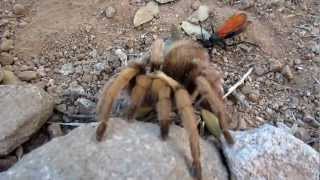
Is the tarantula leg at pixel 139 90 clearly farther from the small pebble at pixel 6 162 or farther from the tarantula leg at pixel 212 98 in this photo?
the small pebble at pixel 6 162

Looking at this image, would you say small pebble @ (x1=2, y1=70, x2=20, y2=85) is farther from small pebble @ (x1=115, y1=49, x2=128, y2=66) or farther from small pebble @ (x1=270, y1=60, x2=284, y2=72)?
small pebble @ (x1=270, y1=60, x2=284, y2=72)

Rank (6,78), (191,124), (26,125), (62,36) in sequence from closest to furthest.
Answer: (191,124) → (26,125) → (6,78) → (62,36)

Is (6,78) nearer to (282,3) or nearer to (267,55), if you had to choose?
(267,55)

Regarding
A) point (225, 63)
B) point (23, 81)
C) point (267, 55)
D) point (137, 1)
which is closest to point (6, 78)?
point (23, 81)

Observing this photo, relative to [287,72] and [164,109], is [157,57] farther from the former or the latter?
[287,72]

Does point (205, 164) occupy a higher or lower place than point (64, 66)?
lower

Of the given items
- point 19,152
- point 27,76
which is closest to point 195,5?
point 27,76
